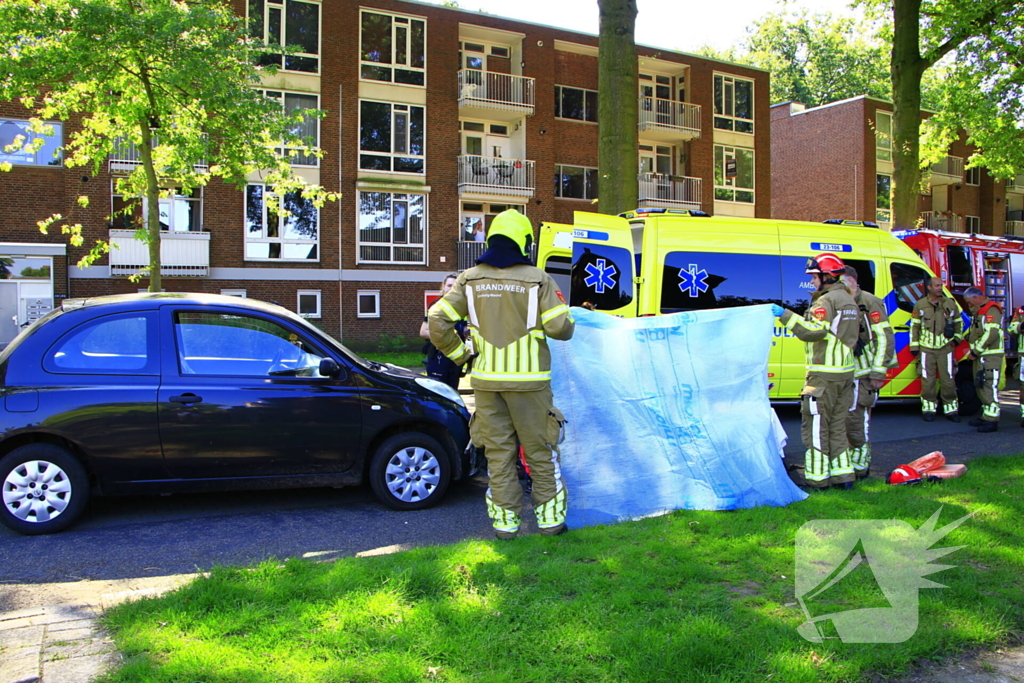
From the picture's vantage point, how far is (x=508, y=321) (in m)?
4.88

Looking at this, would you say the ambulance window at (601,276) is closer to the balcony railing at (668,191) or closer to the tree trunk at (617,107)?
the tree trunk at (617,107)

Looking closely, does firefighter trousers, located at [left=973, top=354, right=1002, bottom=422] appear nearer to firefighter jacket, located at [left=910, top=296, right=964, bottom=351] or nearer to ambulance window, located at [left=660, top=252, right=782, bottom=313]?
firefighter jacket, located at [left=910, top=296, right=964, bottom=351]

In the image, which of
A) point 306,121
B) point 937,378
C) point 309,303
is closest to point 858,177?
point 306,121

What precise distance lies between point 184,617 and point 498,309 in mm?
2410

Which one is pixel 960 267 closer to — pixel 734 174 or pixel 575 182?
pixel 575 182

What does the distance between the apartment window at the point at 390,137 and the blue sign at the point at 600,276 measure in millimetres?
16987

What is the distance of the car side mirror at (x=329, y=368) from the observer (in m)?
5.96

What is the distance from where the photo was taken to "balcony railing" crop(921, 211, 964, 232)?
40562 mm

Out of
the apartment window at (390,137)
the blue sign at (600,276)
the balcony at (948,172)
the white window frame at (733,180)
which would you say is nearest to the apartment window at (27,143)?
the apartment window at (390,137)

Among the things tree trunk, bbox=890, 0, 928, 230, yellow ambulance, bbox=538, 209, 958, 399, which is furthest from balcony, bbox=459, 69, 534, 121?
yellow ambulance, bbox=538, 209, 958, 399

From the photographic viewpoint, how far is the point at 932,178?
131 feet

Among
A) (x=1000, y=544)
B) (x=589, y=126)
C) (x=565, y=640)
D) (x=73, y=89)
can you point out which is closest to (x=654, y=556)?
(x=565, y=640)

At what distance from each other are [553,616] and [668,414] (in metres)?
2.38

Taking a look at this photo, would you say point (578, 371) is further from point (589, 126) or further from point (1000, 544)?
point (589, 126)
